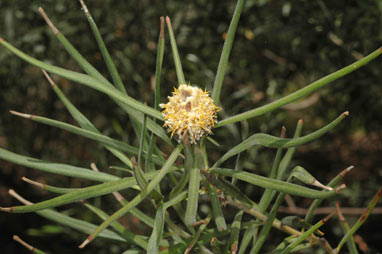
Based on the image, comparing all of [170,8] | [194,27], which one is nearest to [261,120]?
[194,27]

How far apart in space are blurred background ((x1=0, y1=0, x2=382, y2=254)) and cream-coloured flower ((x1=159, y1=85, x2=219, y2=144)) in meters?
1.00

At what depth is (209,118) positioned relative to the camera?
2.87 feet

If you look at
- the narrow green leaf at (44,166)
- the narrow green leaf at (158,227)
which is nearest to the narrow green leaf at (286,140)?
the narrow green leaf at (158,227)

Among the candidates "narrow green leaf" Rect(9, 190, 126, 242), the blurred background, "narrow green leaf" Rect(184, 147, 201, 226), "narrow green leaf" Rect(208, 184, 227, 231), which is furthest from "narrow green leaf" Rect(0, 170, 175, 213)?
the blurred background

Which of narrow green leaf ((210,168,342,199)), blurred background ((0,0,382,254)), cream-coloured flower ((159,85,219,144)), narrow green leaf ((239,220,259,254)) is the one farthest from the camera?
blurred background ((0,0,382,254))

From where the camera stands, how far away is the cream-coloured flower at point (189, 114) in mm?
856

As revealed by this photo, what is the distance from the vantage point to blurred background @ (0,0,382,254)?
6.33 ft

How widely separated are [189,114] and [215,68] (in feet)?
4.86

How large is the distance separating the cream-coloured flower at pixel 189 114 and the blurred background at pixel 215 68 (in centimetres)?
100

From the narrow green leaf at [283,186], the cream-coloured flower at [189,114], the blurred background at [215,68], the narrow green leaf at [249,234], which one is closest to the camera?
the narrow green leaf at [283,186]

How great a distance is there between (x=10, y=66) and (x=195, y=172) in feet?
5.82

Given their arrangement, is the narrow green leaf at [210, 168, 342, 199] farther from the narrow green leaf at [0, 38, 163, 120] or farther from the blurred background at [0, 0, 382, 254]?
the blurred background at [0, 0, 382, 254]

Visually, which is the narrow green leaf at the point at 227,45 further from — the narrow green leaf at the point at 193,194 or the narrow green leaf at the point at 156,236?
the narrow green leaf at the point at 156,236

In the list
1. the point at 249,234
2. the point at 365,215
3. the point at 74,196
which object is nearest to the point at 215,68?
the point at 249,234
